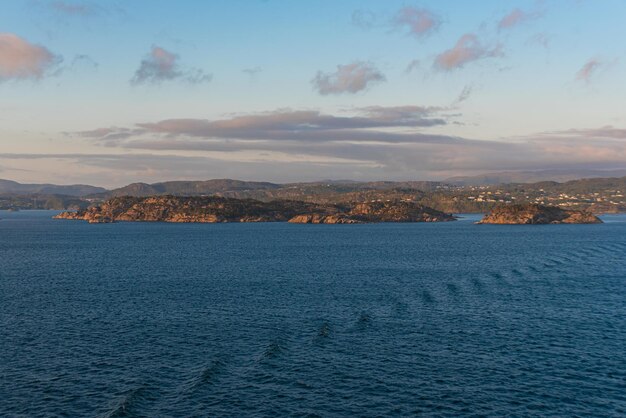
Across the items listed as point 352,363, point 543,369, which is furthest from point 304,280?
point 543,369

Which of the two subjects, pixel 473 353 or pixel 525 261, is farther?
pixel 525 261

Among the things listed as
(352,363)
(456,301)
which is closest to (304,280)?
(456,301)

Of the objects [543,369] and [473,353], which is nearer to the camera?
[543,369]

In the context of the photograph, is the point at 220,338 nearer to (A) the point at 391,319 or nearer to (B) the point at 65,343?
(B) the point at 65,343

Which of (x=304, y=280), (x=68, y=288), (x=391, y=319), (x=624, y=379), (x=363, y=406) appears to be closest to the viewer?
(x=363, y=406)

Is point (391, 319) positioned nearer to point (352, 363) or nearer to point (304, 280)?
point (352, 363)

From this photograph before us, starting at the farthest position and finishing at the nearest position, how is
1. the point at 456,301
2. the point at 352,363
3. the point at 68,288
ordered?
1. the point at 68,288
2. the point at 456,301
3. the point at 352,363
